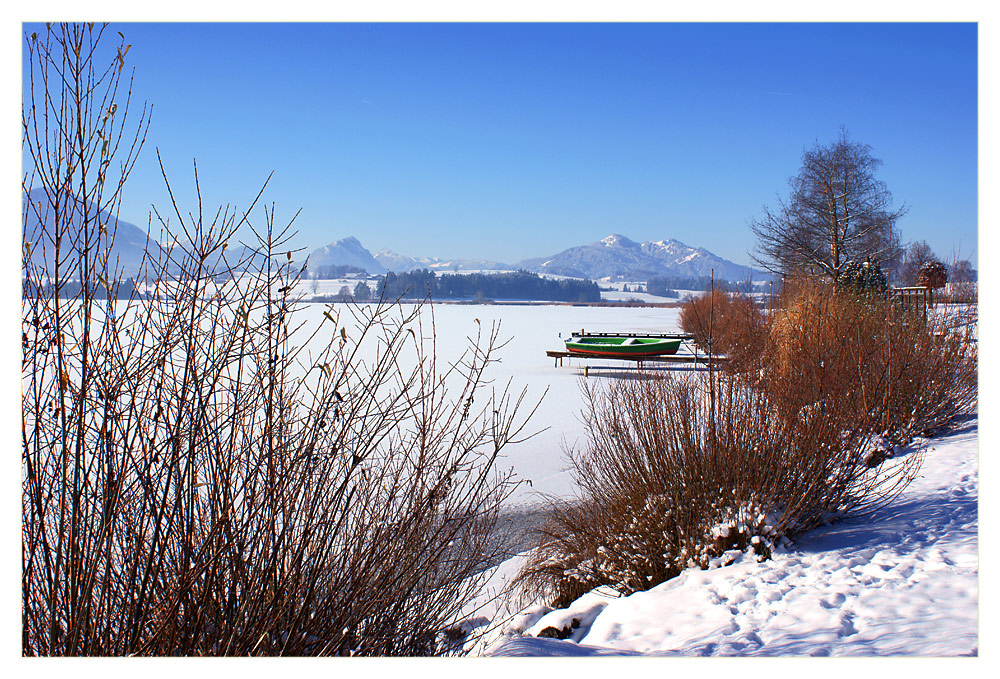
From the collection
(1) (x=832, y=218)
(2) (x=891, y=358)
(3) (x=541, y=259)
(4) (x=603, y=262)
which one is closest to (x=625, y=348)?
(1) (x=832, y=218)

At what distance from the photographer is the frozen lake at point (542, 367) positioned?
610 cm

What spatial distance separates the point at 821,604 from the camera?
108 inches

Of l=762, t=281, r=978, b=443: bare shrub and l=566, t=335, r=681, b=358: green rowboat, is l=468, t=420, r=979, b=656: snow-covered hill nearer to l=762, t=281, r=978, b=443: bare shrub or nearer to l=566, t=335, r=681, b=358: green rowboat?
l=762, t=281, r=978, b=443: bare shrub

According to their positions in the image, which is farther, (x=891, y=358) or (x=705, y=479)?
(x=891, y=358)

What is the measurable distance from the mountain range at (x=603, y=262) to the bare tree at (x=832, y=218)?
0.98 metres

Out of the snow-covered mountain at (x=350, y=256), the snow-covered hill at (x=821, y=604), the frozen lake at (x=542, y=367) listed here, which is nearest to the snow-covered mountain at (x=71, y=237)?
the frozen lake at (x=542, y=367)

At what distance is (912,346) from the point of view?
17.8 feet

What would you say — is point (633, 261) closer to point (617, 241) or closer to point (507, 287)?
point (617, 241)

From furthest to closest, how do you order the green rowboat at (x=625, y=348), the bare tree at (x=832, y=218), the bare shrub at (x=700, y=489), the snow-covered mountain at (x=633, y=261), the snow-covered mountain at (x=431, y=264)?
the green rowboat at (x=625, y=348) → the bare tree at (x=832, y=218) → the snow-covered mountain at (x=633, y=261) → the bare shrub at (x=700, y=489) → the snow-covered mountain at (x=431, y=264)

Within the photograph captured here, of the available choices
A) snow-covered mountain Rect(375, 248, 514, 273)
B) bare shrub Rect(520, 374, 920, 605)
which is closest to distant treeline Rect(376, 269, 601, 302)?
snow-covered mountain Rect(375, 248, 514, 273)

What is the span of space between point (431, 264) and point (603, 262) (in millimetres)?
1981

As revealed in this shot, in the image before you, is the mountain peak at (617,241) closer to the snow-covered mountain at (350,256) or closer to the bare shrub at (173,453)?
the snow-covered mountain at (350,256)
